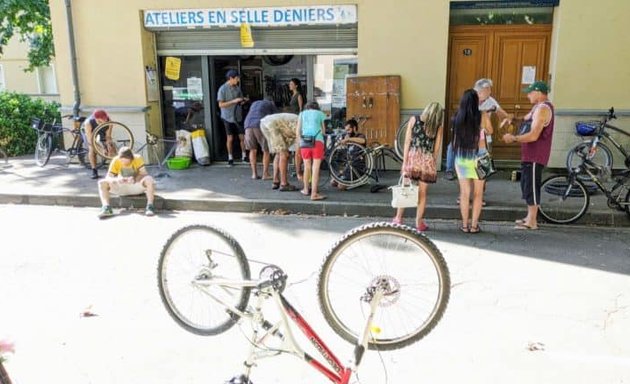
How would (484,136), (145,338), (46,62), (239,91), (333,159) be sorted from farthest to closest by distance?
(46,62)
(239,91)
(333,159)
(484,136)
(145,338)

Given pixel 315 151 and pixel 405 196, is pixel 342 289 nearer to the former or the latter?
pixel 405 196

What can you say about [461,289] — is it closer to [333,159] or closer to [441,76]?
[333,159]

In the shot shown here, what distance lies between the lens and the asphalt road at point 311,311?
3.43 meters

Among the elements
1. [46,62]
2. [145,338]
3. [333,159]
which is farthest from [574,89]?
[46,62]

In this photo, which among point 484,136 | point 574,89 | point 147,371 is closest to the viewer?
point 147,371

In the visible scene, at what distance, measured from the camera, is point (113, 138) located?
10234 millimetres

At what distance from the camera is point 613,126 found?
8867 mm

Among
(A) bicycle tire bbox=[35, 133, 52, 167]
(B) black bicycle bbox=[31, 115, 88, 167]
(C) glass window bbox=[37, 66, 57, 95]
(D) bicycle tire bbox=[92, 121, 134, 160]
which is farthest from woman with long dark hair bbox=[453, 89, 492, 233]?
(C) glass window bbox=[37, 66, 57, 95]

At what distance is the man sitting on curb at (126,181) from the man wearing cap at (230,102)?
281cm

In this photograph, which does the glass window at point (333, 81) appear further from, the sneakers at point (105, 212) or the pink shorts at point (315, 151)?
the sneakers at point (105, 212)

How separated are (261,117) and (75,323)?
5297 millimetres

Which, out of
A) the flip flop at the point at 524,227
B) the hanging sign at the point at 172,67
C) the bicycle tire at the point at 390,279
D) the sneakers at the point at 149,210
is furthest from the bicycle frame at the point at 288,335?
the hanging sign at the point at 172,67

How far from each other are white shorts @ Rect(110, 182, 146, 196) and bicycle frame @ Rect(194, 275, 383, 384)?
17.3 ft

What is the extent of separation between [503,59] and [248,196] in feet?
16.8
